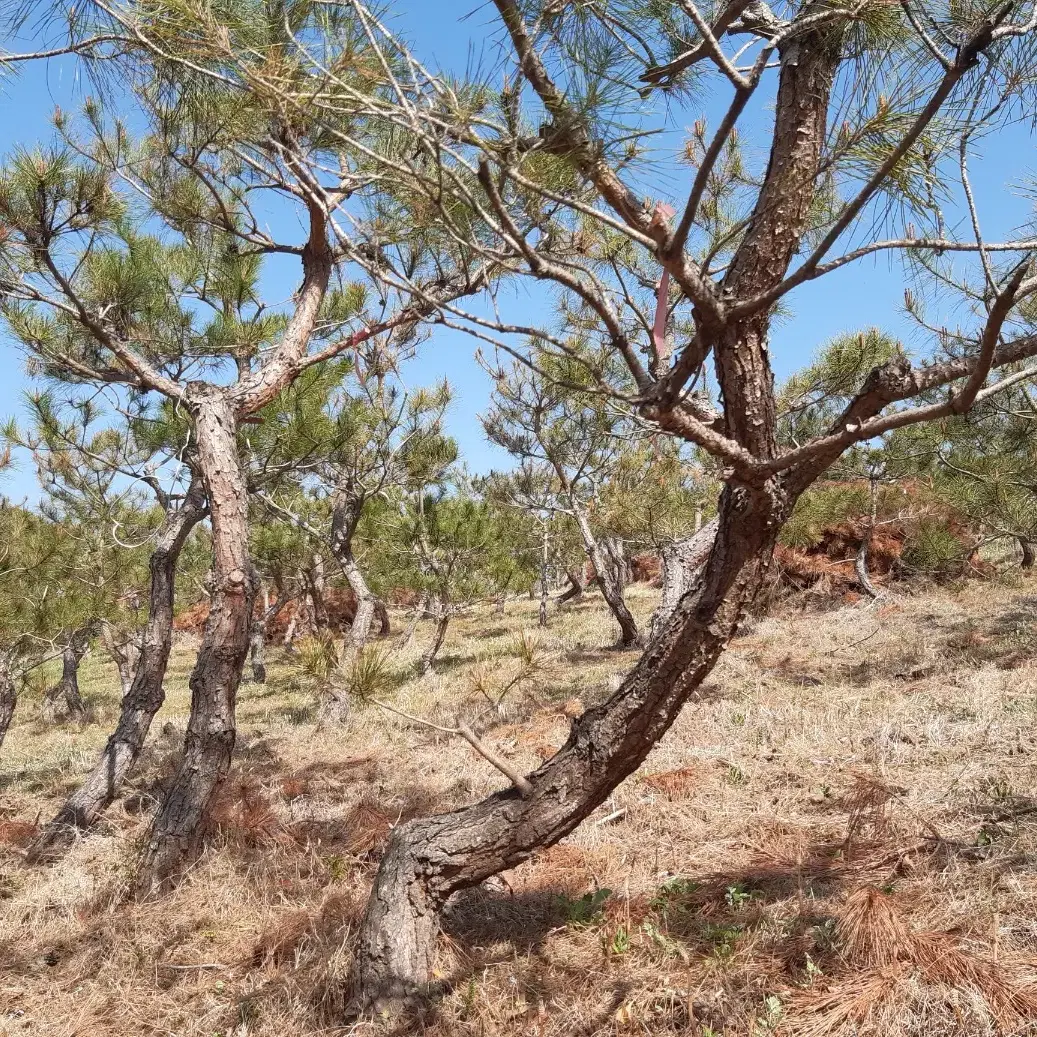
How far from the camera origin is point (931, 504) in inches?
356

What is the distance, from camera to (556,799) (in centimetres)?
206

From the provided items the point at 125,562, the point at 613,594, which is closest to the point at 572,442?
the point at 613,594

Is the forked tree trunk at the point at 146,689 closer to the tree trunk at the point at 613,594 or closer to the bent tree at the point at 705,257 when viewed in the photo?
the bent tree at the point at 705,257

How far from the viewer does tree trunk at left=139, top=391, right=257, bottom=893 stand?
2971 mm

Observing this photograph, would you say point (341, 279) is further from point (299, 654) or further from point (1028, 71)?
point (1028, 71)

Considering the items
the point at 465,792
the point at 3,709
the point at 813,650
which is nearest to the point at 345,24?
the point at 465,792

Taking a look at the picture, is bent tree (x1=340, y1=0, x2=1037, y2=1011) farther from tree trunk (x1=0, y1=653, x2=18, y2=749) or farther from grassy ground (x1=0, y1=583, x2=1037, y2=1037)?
tree trunk (x1=0, y1=653, x2=18, y2=749)

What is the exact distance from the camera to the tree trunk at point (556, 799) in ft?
6.00

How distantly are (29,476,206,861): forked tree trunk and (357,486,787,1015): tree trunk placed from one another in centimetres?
231

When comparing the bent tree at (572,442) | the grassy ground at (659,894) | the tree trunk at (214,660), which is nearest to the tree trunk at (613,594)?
the bent tree at (572,442)

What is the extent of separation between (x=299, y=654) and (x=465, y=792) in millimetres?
1385

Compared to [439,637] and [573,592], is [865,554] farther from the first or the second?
[573,592]

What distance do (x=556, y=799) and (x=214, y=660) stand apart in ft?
5.72

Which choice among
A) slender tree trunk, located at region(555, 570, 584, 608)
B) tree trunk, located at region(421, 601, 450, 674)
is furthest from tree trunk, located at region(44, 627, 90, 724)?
slender tree trunk, located at region(555, 570, 584, 608)
